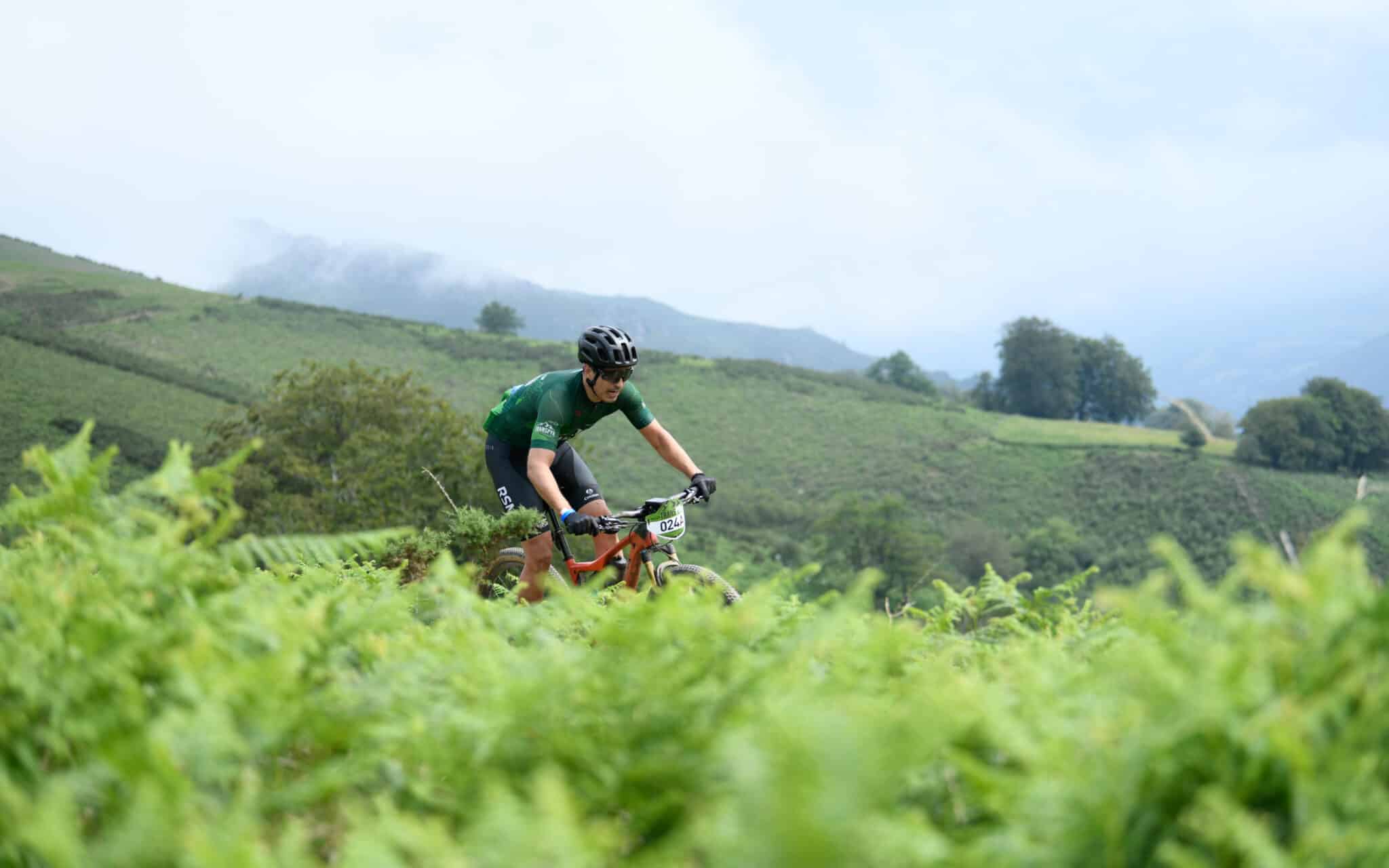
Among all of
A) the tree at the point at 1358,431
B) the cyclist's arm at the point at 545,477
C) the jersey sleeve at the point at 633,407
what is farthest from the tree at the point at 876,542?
the cyclist's arm at the point at 545,477

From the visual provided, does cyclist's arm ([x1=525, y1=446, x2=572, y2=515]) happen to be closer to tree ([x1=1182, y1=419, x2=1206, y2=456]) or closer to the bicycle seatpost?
the bicycle seatpost

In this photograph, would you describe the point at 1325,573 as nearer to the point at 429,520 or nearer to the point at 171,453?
the point at 171,453

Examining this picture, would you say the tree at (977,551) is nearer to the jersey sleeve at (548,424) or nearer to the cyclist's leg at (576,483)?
the cyclist's leg at (576,483)

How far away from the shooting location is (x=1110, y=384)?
124 meters

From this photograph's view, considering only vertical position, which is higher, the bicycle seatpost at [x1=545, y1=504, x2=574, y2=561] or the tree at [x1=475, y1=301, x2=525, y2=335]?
the tree at [x1=475, y1=301, x2=525, y2=335]

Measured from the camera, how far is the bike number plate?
6.51 metres

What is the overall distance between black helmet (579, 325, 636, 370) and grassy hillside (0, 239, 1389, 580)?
47.0 metres

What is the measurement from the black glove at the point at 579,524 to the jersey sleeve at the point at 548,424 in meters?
0.63

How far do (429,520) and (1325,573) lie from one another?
29.5 metres

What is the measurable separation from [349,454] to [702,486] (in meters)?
26.0

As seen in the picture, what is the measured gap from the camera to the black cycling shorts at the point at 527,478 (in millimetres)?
7594

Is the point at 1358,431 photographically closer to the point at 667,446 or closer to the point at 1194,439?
the point at 1194,439

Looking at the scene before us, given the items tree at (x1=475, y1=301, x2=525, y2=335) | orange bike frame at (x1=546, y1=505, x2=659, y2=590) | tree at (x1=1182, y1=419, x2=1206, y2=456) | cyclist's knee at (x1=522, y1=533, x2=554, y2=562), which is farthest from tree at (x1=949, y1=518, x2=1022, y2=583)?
tree at (x1=475, y1=301, x2=525, y2=335)

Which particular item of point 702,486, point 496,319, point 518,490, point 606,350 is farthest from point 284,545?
point 496,319
